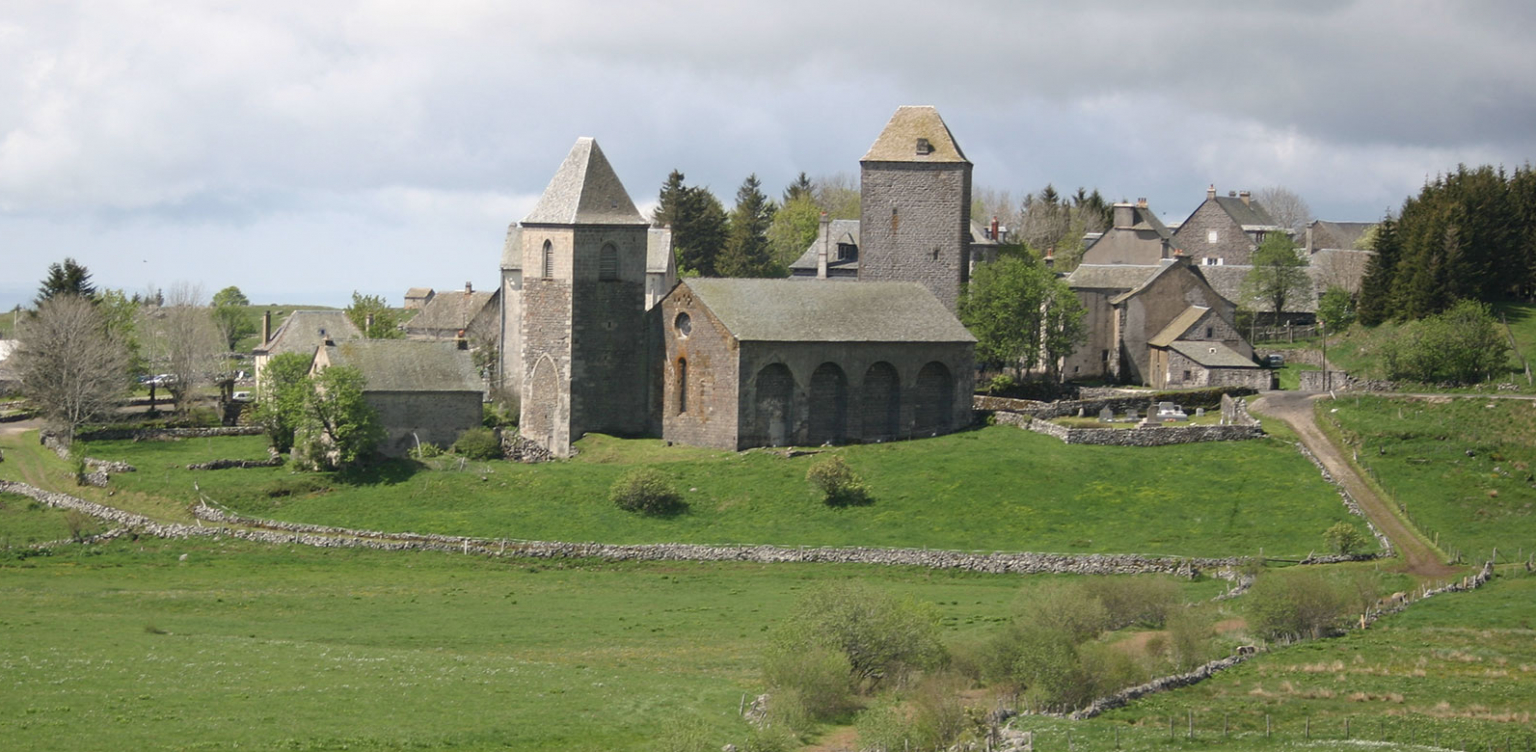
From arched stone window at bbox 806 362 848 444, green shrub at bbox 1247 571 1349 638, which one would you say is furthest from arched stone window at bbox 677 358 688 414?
green shrub at bbox 1247 571 1349 638

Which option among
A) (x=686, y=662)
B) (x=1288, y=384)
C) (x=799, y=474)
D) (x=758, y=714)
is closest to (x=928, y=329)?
(x=799, y=474)

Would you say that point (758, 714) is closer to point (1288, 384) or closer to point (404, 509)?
point (404, 509)

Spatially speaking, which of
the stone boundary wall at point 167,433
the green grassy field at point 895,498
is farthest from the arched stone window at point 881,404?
the stone boundary wall at point 167,433

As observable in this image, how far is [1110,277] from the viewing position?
81250 millimetres

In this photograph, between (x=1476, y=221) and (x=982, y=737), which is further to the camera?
(x=1476, y=221)

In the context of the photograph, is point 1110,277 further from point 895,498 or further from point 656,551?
point 656,551

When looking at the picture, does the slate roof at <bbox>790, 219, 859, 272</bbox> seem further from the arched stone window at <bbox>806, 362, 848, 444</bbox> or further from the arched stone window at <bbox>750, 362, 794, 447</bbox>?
the arched stone window at <bbox>750, 362, 794, 447</bbox>

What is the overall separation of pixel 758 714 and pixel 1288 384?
46.2 metres

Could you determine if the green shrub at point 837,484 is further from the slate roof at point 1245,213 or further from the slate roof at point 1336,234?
the slate roof at point 1336,234

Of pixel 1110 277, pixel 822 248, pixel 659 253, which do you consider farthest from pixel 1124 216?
pixel 659 253

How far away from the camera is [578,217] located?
62.9m

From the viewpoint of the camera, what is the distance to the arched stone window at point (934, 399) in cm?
6388

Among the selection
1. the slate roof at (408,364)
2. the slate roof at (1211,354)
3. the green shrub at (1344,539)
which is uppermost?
the slate roof at (1211,354)

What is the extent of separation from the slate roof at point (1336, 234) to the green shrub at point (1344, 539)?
241ft
